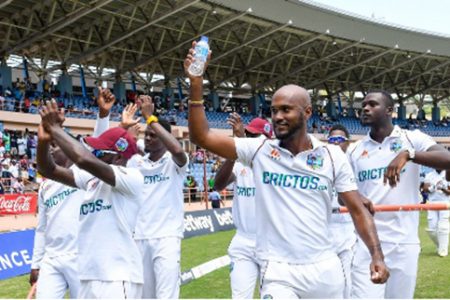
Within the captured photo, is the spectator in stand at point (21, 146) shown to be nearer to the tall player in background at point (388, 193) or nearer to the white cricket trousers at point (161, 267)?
the white cricket trousers at point (161, 267)

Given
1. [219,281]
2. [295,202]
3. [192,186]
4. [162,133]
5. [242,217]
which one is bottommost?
[219,281]

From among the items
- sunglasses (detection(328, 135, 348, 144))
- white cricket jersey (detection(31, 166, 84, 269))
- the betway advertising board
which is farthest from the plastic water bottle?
the betway advertising board

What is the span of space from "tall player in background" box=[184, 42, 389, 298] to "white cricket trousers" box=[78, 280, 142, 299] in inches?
45.7

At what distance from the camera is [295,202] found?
4035 mm

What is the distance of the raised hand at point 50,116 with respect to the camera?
4.43 m

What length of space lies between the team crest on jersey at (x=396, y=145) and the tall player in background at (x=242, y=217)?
147 centimetres

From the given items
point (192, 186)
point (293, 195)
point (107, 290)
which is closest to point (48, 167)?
point (107, 290)

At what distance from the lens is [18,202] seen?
22.2m

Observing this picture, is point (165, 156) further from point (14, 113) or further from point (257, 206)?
point (14, 113)

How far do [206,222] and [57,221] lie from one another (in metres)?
15.0

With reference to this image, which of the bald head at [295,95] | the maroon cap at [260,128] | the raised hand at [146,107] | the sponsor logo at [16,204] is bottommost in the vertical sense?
the sponsor logo at [16,204]

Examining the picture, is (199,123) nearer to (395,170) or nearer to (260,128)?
(395,170)

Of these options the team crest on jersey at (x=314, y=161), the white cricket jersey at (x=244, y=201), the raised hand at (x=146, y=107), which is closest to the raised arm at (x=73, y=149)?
the team crest on jersey at (x=314, y=161)

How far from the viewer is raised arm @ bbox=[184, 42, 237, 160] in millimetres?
3766
